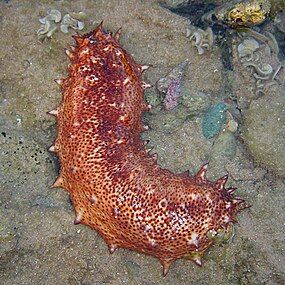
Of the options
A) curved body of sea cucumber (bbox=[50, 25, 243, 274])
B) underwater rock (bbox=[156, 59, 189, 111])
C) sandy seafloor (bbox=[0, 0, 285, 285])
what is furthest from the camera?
underwater rock (bbox=[156, 59, 189, 111])

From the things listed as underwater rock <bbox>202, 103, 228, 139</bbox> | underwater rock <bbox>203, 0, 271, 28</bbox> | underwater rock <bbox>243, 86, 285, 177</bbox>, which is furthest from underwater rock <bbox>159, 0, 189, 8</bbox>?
underwater rock <bbox>243, 86, 285, 177</bbox>

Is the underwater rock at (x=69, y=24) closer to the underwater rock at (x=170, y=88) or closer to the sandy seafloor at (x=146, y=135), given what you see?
the sandy seafloor at (x=146, y=135)

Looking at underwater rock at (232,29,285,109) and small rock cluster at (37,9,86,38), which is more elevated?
underwater rock at (232,29,285,109)

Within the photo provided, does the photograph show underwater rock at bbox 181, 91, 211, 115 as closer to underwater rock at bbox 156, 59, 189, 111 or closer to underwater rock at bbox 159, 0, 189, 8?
underwater rock at bbox 156, 59, 189, 111

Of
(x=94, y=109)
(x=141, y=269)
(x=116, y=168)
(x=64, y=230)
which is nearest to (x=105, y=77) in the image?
(x=94, y=109)

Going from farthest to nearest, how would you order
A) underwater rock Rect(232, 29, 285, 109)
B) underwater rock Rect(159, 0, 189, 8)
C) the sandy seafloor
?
underwater rock Rect(159, 0, 189, 8)
underwater rock Rect(232, 29, 285, 109)
the sandy seafloor

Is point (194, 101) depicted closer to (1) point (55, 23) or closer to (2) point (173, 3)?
(2) point (173, 3)

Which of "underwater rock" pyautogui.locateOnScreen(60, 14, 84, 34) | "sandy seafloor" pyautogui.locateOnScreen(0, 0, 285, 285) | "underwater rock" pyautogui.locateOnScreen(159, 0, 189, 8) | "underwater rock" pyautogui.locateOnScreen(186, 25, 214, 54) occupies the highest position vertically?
"underwater rock" pyautogui.locateOnScreen(159, 0, 189, 8)

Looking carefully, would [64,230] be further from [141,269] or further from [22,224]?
[141,269]
